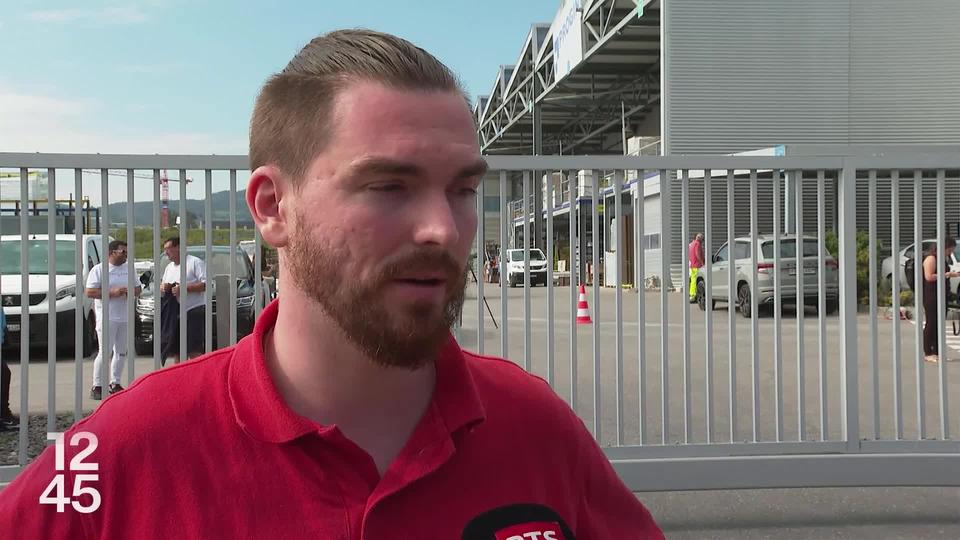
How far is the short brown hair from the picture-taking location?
3.62 feet

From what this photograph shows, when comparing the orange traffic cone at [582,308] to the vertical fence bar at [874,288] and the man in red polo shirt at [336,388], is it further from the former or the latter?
the man in red polo shirt at [336,388]

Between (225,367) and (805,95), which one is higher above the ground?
(805,95)

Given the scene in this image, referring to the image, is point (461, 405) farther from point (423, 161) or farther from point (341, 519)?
point (423, 161)

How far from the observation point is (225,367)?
120 cm

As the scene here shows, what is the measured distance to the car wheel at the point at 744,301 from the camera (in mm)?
4598

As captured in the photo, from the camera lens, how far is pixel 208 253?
3924 millimetres

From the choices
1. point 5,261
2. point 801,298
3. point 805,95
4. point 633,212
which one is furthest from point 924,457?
point 805,95

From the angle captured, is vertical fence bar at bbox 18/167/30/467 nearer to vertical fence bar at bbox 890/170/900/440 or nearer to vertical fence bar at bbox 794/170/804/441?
vertical fence bar at bbox 794/170/804/441

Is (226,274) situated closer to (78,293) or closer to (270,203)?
(78,293)

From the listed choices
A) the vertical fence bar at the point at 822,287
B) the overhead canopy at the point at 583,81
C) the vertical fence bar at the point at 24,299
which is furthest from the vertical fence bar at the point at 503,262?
the overhead canopy at the point at 583,81

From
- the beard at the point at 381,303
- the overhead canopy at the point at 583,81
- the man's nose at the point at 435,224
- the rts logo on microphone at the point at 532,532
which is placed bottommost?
the rts logo on microphone at the point at 532,532

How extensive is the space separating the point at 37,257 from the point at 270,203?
5286 millimetres

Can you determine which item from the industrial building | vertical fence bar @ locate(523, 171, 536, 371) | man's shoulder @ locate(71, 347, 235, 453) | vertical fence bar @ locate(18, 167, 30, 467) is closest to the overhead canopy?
the industrial building

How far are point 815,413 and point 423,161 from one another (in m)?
6.70
